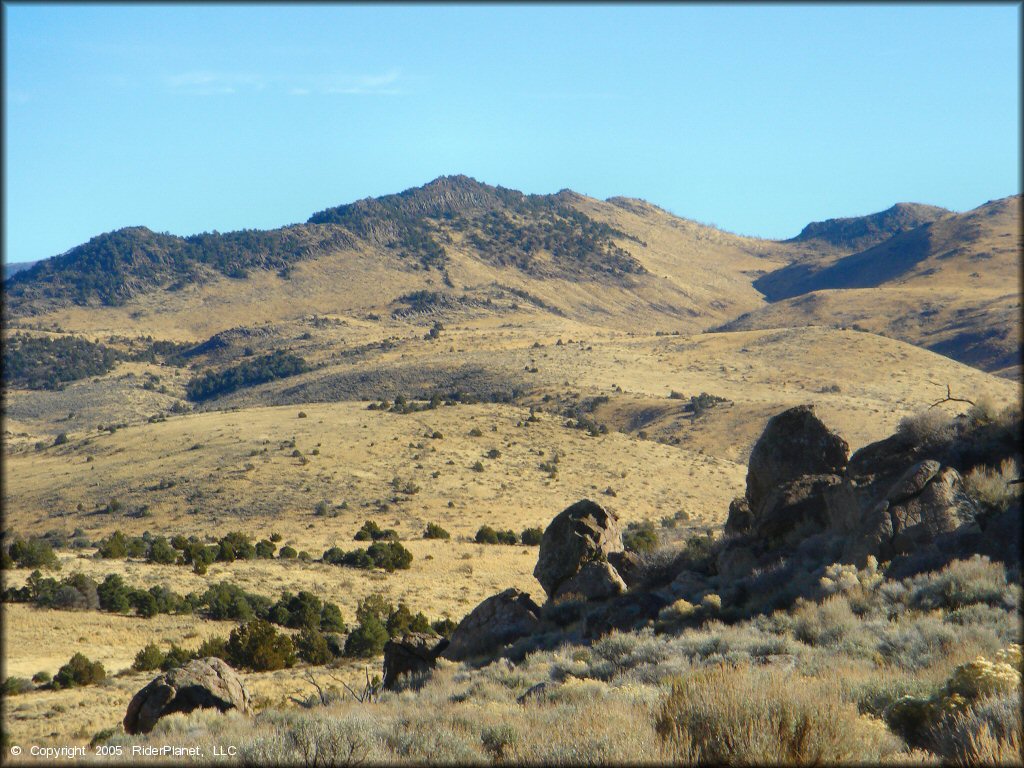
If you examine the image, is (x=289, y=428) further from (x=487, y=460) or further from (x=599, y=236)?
(x=599, y=236)

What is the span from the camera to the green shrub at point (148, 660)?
2000 centimetres

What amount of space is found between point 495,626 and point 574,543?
3080mm

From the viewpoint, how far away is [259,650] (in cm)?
2050

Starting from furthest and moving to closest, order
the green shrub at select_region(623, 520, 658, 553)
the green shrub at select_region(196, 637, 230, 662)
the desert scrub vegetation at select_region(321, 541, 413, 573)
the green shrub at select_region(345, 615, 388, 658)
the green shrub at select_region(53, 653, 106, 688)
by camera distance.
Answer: the desert scrub vegetation at select_region(321, 541, 413, 573) → the green shrub at select_region(623, 520, 658, 553) → the green shrub at select_region(345, 615, 388, 658) → the green shrub at select_region(196, 637, 230, 662) → the green shrub at select_region(53, 653, 106, 688)

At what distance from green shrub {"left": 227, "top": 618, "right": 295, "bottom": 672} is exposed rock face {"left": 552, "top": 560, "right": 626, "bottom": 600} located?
7397 millimetres

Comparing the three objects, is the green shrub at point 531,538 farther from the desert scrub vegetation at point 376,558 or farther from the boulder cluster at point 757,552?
the boulder cluster at point 757,552

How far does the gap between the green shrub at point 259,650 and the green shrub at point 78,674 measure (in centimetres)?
292

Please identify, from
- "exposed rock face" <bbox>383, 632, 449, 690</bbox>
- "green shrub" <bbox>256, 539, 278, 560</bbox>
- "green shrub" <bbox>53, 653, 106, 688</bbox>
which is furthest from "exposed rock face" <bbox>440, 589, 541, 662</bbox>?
"green shrub" <bbox>256, 539, 278, 560</bbox>

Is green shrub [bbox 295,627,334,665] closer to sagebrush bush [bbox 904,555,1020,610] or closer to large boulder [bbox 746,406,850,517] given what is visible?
large boulder [bbox 746,406,850,517]

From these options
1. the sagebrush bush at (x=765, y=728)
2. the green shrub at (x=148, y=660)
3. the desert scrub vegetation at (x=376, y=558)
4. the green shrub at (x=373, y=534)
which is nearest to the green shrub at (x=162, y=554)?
the desert scrub vegetation at (x=376, y=558)

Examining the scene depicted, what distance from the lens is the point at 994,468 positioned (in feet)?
45.9

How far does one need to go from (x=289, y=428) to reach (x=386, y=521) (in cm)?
2091

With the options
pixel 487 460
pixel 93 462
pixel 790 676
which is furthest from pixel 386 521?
pixel 790 676

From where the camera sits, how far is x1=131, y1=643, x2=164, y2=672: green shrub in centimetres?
2000
